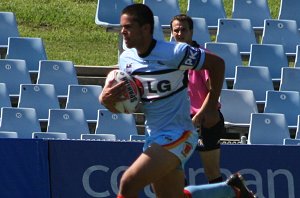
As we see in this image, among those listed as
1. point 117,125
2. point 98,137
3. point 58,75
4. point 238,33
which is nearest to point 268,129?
point 117,125

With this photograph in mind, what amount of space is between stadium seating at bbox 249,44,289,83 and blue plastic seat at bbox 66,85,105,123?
2277 mm

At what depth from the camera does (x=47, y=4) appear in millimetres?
19578

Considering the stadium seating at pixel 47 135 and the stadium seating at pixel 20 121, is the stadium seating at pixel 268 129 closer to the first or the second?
the stadium seating at pixel 47 135

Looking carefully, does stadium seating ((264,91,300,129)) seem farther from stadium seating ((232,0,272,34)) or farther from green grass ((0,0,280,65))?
green grass ((0,0,280,65))

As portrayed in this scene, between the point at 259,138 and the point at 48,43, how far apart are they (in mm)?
6279

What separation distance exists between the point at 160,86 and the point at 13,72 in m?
4.89

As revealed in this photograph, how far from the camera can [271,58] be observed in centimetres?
1452

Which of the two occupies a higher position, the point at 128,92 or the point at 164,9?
the point at 128,92

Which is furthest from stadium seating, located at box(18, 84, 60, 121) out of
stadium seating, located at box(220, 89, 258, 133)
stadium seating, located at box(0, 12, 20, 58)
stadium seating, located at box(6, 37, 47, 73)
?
stadium seating, located at box(220, 89, 258, 133)

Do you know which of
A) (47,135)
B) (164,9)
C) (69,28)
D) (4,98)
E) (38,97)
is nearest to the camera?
(47,135)

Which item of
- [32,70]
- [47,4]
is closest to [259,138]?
[32,70]

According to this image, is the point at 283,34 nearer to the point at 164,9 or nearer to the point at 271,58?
the point at 271,58

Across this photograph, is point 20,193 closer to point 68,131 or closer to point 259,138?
point 68,131

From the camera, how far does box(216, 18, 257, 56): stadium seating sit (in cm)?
1502
